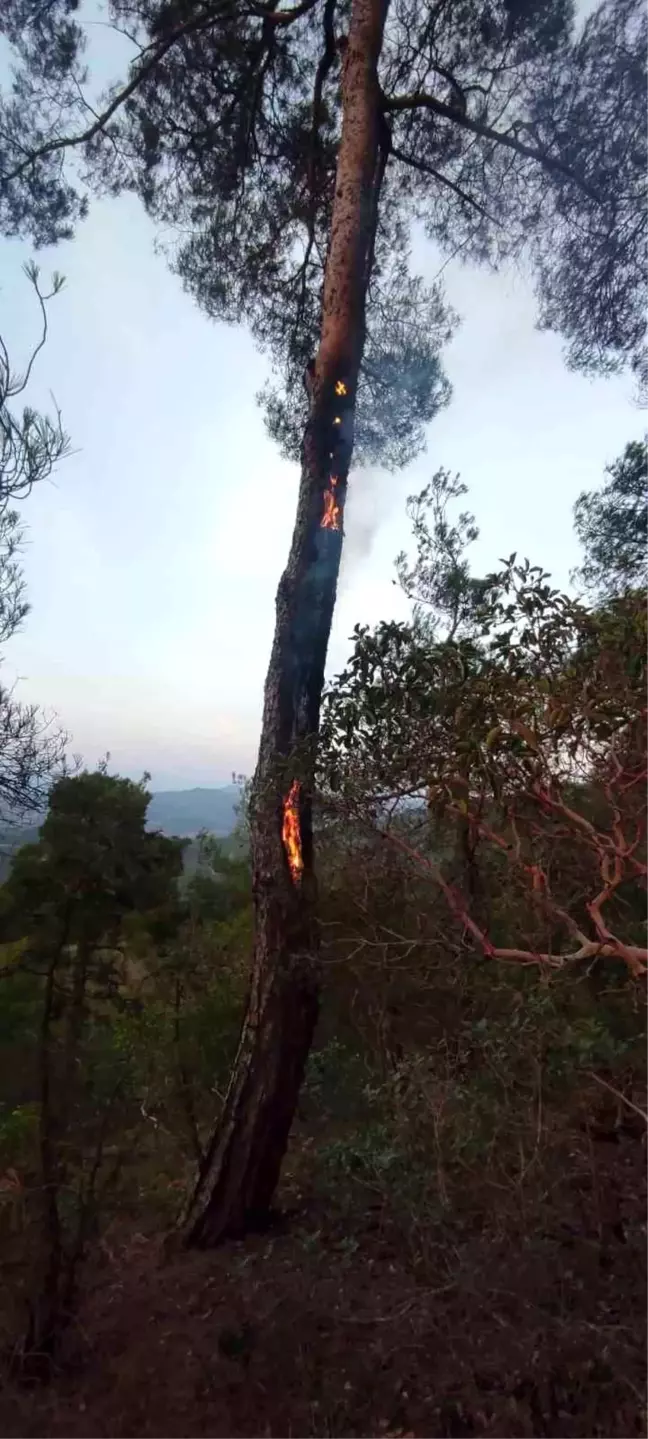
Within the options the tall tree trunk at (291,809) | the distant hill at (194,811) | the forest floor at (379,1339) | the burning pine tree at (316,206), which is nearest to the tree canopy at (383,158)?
the burning pine tree at (316,206)

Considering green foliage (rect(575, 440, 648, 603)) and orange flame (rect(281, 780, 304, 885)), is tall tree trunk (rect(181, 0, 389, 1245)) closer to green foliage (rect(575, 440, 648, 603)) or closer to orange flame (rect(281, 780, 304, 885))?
orange flame (rect(281, 780, 304, 885))

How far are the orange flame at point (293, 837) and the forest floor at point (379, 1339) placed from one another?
1.52m

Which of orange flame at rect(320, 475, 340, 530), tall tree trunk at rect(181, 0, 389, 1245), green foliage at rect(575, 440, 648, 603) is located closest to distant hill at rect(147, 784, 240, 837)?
tall tree trunk at rect(181, 0, 389, 1245)

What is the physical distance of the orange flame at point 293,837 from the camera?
11.9 feet

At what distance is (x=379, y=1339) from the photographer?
271 centimetres

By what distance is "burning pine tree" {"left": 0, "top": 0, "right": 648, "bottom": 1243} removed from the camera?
3674 mm

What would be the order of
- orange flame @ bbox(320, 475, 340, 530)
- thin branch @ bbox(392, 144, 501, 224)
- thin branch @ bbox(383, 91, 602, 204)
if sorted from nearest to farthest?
orange flame @ bbox(320, 475, 340, 530) < thin branch @ bbox(383, 91, 602, 204) < thin branch @ bbox(392, 144, 501, 224)

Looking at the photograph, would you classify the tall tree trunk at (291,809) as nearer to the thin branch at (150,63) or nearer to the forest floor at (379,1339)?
the forest floor at (379,1339)

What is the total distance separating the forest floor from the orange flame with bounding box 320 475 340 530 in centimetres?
315

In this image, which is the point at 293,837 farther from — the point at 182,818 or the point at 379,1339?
the point at 379,1339

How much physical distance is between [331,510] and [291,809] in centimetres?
155

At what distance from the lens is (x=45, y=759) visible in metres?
3.86

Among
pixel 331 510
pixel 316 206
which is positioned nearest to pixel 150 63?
pixel 316 206

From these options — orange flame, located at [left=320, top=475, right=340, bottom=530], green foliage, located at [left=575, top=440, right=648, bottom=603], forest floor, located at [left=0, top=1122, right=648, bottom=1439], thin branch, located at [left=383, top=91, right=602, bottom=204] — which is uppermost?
thin branch, located at [left=383, top=91, right=602, bottom=204]
